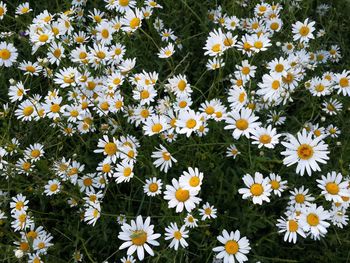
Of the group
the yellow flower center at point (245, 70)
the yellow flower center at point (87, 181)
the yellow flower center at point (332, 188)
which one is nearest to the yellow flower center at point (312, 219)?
the yellow flower center at point (332, 188)

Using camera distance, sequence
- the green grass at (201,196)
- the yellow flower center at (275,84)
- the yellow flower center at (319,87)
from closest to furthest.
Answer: the green grass at (201,196) → the yellow flower center at (275,84) → the yellow flower center at (319,87)

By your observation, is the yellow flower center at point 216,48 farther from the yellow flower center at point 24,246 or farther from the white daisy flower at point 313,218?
the yellow flower center at point 24,246

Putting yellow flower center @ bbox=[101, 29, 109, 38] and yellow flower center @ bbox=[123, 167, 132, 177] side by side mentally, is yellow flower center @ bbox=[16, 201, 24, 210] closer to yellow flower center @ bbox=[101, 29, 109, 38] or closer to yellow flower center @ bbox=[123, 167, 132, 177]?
yellow flower center @ bbox=[123, 167, 132, 177]

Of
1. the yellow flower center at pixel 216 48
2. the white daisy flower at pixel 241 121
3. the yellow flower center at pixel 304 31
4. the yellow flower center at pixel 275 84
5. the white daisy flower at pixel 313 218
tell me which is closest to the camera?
the white daisy flower at pixel 313 218

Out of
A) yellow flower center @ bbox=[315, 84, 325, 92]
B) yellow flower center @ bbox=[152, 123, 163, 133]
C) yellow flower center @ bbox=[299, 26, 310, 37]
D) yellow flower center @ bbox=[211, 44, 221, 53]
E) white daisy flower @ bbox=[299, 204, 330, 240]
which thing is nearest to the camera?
white daisy flower @ bbox=[299, 204, 330, 240]

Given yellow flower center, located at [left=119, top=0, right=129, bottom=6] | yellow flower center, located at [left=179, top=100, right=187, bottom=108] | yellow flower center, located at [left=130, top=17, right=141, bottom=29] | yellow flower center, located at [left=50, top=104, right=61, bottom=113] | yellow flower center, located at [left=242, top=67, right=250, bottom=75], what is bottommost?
yellow flower center, located at [left=50, top=104, right=61, bottom=113]

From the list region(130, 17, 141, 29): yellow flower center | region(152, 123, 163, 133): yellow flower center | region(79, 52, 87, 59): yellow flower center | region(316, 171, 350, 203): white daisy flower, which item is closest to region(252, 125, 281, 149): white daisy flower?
region(316, 171, 350, 203): white daisy flower

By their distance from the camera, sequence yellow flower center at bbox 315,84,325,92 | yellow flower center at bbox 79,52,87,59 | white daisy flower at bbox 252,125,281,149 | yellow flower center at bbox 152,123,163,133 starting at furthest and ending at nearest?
yellow flower center at bbox 79,52,87,59 < yellow flower center at bbox 315,84,325,92 < yellow flower center at bbox 152,123,163,133 < white daisy flower at bbox 252,125,281,149

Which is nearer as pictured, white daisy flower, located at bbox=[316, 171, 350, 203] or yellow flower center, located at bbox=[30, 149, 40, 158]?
white daisy flower, located at bbox=[316, 171, 350, 203]

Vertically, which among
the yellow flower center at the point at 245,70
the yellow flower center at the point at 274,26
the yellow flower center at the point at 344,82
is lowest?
the yellow flower center at the point at 245,70

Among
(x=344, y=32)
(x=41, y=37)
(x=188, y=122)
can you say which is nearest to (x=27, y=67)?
(x=41, y=37)

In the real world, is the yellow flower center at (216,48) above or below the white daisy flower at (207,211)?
above
